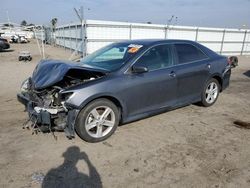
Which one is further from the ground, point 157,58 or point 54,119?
point 157,58

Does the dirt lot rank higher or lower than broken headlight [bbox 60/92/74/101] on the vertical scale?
lower

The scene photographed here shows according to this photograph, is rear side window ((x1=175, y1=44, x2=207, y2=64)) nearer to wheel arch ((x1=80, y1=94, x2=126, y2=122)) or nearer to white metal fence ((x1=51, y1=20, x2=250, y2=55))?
wheel arch ((x1=80, y1=94, x2=126, y2=122))

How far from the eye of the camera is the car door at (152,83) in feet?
13.6

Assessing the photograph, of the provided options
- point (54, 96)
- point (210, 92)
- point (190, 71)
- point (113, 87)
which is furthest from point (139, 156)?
point (210, 92)

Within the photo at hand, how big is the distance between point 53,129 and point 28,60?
13.0m

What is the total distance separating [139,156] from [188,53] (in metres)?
2.70

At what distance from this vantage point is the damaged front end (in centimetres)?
363

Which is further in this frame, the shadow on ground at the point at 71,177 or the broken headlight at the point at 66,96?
the broken headlight at the point at 66,96

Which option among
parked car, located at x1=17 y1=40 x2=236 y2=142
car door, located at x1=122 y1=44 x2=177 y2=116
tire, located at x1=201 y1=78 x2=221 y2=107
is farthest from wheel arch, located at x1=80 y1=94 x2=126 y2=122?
tire, located at x1=201 y1=78 x2=221 y2=107

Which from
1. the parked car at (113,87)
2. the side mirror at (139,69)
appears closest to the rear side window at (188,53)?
the parked car at (113,87)

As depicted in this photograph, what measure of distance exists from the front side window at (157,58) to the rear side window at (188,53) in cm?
30

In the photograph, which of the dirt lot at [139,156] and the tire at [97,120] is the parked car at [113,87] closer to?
the tire at [97,120]

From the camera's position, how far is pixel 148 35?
18312 millimetres

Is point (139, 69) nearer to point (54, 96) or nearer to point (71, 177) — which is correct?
point (54, 96)
